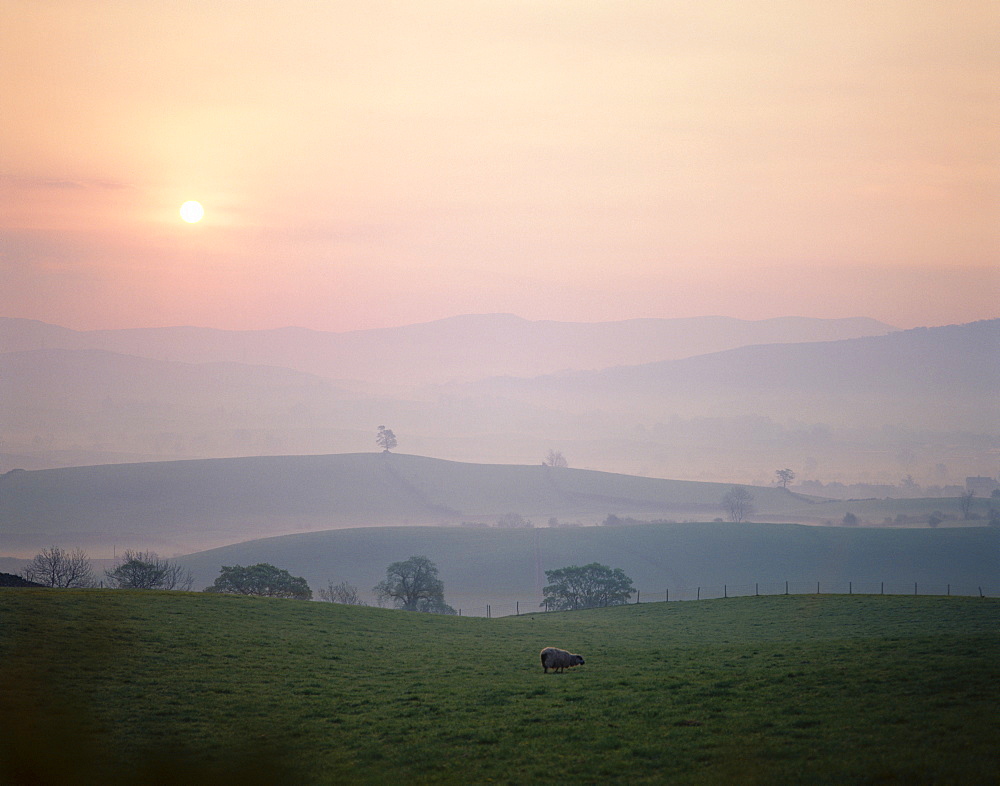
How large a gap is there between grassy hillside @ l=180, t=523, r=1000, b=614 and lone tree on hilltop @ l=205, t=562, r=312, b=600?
4752cm

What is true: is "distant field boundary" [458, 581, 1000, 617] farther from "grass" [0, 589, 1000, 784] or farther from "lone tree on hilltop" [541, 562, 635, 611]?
"grass" [0, 589, 1000, 784]

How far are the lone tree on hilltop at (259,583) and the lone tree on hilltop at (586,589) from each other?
31801 mm

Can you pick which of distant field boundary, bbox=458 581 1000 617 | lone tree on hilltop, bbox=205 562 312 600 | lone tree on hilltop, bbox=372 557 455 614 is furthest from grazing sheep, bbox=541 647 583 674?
distant field boundary, bbox=458 581 1000 617

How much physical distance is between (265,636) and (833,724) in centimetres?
2956

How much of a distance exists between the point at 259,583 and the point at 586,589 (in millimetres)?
40867

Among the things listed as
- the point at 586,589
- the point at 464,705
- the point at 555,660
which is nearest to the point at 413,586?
the point at 586,589

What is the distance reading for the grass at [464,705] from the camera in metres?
15.8

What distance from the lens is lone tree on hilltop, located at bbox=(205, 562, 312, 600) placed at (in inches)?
3398

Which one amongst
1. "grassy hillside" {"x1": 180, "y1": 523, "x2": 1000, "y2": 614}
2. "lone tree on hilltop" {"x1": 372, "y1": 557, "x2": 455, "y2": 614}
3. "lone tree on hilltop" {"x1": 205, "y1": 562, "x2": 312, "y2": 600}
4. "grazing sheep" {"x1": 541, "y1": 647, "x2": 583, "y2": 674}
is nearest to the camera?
"grazing sheep" {"x1": 541, "y1": 647, "x2": 583, "y2": 674}

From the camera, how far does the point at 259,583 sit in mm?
86438

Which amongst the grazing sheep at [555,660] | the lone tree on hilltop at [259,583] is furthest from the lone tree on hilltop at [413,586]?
the grazing sheep at [555,660]

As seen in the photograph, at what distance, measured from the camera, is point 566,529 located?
190125mm

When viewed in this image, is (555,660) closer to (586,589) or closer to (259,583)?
(259,583)

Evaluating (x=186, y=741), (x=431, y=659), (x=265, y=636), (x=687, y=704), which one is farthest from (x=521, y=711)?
(x=265, y=636)
